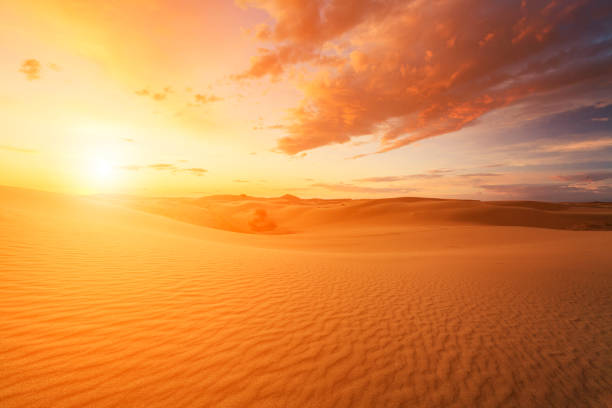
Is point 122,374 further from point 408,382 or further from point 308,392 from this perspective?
point 408,382

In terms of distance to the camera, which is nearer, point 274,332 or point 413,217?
point 274,332

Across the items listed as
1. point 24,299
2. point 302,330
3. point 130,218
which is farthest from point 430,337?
point 130,218

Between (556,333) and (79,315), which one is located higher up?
(79,315)

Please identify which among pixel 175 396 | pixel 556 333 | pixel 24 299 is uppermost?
pixel 24 299

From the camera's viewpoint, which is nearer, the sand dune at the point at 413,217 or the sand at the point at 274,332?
the sand at the point at 274,332

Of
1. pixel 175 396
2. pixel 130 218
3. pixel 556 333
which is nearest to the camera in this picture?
pixel 175 396

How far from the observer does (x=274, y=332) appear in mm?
3791

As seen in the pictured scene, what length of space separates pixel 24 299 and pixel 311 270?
19.4ft

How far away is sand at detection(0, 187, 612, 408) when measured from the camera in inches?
103

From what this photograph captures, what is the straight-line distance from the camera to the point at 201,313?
4105mm

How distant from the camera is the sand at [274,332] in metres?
2.62

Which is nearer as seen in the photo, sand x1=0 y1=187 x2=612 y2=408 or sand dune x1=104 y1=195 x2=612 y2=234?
sand x1=0 y1=187 x2=612 y2=408

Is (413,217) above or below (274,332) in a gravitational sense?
below

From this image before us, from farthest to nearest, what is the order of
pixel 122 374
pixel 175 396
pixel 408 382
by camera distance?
1. pixel 408 382
2. pixel 122 374
3. pixel 175 396
